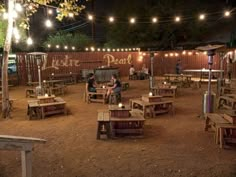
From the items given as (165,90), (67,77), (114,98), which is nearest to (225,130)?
(114,98)

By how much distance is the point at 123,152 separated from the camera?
6.07 meters

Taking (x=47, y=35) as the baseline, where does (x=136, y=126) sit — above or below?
below

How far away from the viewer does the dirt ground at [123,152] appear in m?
5.11

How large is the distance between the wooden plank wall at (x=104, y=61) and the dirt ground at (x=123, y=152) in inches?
462

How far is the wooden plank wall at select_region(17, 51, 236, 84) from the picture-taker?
20297 mm

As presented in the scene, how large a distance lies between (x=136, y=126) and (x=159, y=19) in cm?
2209

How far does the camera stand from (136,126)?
7312 millimetres

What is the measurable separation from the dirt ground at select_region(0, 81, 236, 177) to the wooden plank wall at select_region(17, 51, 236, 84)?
462 inches

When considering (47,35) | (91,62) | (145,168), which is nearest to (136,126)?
(145,168)

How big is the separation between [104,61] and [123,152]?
18.8 metres

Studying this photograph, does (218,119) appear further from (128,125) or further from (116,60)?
(116,60)

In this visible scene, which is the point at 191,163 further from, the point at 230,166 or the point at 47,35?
the point at 47,35

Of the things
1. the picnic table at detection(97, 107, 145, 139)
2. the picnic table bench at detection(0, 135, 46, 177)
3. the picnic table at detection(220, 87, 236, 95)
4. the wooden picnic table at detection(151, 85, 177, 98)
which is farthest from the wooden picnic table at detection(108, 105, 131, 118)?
the picnic table at detection(220, 87, 236, 95)

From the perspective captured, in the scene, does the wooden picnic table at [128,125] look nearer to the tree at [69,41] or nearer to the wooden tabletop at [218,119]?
the wooden tabletop at [218,119]
